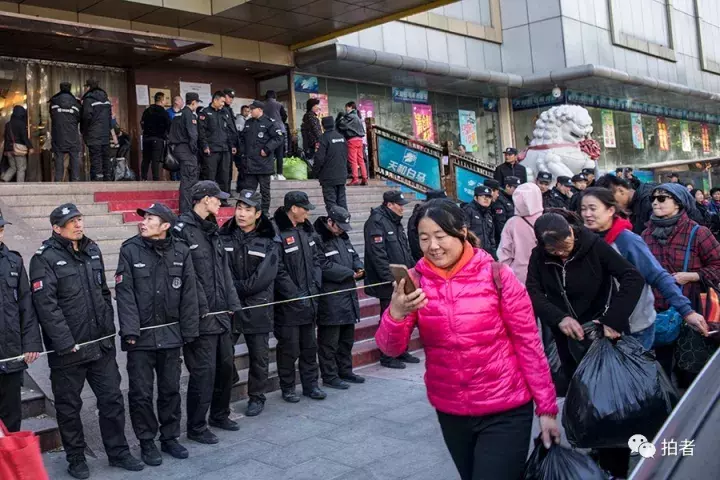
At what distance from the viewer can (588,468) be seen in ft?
9.53

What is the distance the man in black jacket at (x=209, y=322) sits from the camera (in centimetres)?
562

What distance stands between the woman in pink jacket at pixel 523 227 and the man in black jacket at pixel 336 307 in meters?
1.59

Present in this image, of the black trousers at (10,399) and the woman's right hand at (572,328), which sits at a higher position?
the woman's right hand at (572,328)

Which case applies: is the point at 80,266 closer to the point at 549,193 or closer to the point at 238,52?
the point at 549,193

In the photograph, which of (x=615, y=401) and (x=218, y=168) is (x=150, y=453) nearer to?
(x=615, y=401)

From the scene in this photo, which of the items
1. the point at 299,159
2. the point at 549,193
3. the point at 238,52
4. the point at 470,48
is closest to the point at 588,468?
the point at 549,193

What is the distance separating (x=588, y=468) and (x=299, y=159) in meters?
12.1

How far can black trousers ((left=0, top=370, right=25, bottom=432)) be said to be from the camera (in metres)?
4.86

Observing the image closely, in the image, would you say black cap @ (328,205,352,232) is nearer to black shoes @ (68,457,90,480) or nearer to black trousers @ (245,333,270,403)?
black trousers @ (245,333,270,403)

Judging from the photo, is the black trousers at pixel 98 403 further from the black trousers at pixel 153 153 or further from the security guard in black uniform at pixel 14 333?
the black trousers at pixel 153 153

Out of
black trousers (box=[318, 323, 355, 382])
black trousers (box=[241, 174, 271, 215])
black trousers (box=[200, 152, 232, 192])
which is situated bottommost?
black trousers (box=[318, 323, 355, 382])

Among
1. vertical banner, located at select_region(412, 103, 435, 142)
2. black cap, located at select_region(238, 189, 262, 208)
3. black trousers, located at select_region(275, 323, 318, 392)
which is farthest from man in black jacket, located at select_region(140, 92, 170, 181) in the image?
vertical banner, located at select_region(412, 103, 435, 142)

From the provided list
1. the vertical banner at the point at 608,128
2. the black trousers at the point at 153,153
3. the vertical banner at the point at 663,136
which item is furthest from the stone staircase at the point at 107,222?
the vertical banner at the point at 663,136

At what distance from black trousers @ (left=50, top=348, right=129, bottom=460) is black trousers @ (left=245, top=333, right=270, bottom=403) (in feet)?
4.35
